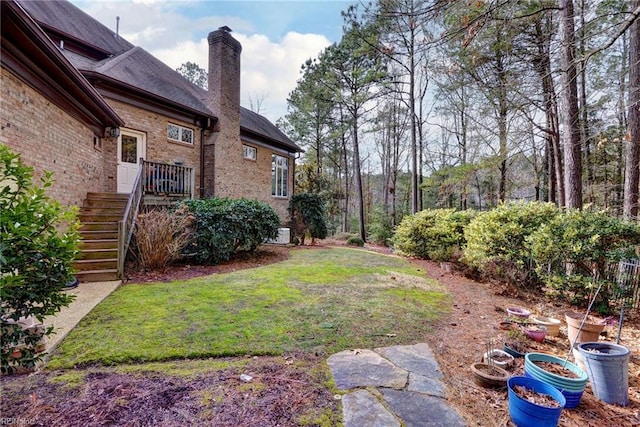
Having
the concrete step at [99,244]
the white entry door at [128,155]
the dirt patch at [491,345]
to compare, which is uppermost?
the white entry door at [128,155]

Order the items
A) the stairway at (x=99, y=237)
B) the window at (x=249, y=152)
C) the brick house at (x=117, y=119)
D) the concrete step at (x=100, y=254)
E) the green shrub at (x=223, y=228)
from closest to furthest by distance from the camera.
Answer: the brick house at (x=117, y=119) < the stairway at (x=99, y=237) < the concrete step at (x=100, y=254) < the green shrub at (x=223, y=228) < the window at (x=249, y=152)

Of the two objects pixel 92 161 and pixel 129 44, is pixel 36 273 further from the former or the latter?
pixel 129 44

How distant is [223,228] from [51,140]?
12.2 ft

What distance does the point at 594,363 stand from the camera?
8.43 ft

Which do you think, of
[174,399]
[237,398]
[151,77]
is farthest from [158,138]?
[237,398]

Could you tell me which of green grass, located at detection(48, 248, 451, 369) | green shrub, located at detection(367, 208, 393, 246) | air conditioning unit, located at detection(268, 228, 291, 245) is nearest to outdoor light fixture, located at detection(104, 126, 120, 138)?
green grass, located at detection(48, 248, 451, 369)

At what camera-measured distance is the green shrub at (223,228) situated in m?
7.40

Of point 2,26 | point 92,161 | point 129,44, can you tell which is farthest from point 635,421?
point 129,44

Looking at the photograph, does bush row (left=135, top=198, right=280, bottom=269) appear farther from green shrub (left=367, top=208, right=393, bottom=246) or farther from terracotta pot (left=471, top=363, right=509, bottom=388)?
green shrub (left=367, top=208, right=393, bottom=246)

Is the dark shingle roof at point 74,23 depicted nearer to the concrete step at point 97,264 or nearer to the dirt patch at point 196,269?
the concrete step at point 97,264

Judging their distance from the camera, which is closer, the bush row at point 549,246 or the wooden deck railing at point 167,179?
the bush row at point 549,246

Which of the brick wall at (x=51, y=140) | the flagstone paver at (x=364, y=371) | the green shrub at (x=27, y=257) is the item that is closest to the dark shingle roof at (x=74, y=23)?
the brick wall at (x=51, y=140)

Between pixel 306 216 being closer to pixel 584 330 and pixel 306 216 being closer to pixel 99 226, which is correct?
pixel 99 226

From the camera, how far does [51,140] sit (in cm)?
582
